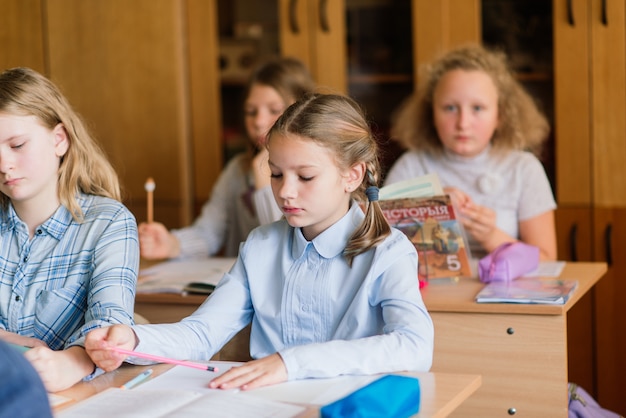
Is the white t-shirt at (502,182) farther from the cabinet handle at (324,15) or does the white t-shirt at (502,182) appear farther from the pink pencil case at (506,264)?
the cabinet handle at (324,15)

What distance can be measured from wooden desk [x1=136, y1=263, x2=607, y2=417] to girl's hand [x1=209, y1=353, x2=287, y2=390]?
0.64 metres

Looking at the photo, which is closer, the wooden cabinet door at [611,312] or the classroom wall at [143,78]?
the wooden cabinet door at [611,312]

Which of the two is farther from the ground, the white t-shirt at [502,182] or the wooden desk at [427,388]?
the white t-shirt at [502,182]

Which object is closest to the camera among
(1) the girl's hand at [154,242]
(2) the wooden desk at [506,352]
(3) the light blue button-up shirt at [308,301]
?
(3) the light blue button-up shirt at [308,301]

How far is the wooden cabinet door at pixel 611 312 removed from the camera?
3104 mm

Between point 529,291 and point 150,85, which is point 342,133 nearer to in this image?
point 529,291

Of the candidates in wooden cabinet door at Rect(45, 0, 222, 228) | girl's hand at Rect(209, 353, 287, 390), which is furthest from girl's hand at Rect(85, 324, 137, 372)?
wooden cabinet door at Rect(45, 0, 222, 228)

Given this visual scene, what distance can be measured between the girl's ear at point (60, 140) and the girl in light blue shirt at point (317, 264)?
0.45m

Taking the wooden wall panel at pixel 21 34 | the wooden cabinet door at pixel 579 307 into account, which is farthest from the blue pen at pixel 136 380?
the wooden wall panel at pixel 21 34

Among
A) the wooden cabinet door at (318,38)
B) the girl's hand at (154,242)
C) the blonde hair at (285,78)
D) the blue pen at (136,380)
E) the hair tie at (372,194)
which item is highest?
the wooden cabinet door at (318,38)

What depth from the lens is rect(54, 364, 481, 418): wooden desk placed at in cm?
133

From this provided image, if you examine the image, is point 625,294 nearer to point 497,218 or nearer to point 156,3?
point 497,218

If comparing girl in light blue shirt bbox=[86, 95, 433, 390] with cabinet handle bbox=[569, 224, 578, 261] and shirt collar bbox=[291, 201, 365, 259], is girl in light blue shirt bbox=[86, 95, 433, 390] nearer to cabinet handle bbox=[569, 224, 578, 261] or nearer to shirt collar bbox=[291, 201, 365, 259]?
shirt collar bbox=[291, 201, 365, 259]

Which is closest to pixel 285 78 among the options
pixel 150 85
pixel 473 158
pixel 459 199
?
pixel 473 158
